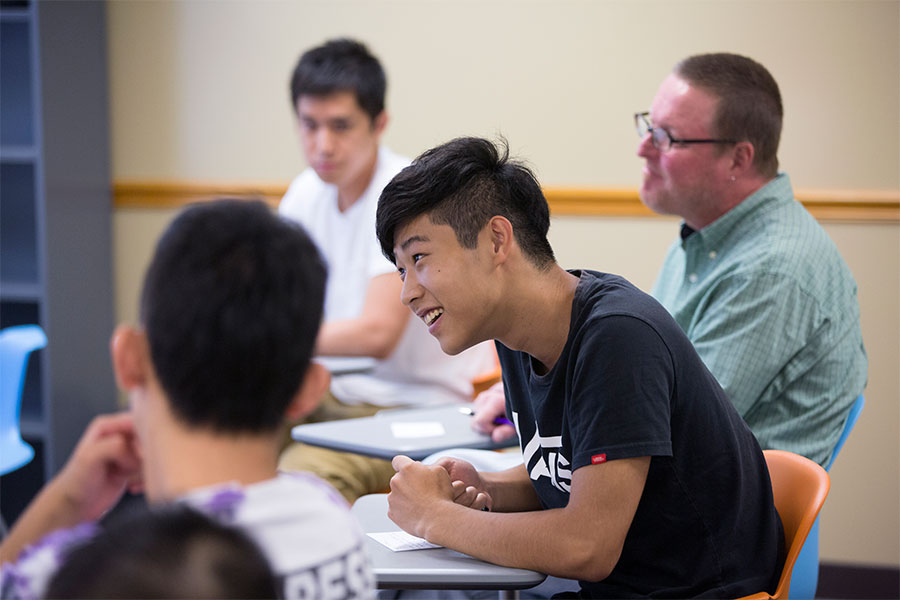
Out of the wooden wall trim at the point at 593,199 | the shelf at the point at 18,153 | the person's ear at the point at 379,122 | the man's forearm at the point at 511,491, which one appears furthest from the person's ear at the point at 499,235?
the shelf at the point at 18,153

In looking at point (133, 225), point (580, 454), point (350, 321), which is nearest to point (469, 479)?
point (580, 454)

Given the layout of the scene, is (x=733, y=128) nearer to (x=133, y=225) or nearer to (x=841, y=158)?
(x=841, y=158)

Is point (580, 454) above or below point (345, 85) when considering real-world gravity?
below

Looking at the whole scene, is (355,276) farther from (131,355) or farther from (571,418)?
(131,355)

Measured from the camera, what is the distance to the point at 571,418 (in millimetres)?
1385

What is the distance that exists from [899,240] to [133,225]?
124 inches

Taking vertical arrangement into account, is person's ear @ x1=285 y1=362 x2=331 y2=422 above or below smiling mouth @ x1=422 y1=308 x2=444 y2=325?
above

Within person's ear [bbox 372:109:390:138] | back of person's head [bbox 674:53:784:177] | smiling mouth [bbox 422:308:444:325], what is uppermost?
back of person's head [bbox 674:53:784:177]

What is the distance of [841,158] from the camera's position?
11.0 ft

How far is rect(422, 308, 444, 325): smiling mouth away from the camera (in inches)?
61.0

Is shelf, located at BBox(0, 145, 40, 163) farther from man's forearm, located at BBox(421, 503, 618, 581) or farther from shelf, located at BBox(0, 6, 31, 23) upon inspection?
man's forearm, located at BBox(421, 503, 618, 581)

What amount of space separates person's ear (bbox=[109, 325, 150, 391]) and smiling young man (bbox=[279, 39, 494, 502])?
5.32 feet

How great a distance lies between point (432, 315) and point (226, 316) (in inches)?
28.7

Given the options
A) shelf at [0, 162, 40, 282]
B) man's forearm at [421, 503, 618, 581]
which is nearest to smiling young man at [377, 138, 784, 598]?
man's forearm at [421, 503, 618, 581]
